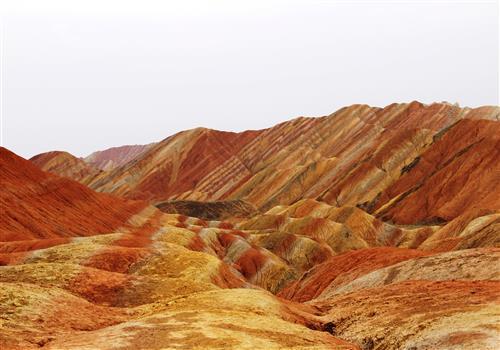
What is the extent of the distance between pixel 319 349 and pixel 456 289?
544 inches

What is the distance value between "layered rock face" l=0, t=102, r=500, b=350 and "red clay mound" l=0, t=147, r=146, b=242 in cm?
29

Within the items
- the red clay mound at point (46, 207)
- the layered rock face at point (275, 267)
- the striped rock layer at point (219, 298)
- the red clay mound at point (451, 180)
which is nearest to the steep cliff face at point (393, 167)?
the red clay mound at point (451, 180)

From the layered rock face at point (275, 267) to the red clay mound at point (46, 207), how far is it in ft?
0.94

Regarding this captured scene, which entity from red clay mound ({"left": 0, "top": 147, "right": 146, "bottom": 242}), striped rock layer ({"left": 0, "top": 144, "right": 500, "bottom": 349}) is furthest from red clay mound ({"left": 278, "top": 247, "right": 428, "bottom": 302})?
red clay mound ({"left": 0, "top": 147, "right": 146, "bottom": 242})

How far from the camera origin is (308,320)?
106 ft

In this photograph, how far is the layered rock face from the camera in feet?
79.9

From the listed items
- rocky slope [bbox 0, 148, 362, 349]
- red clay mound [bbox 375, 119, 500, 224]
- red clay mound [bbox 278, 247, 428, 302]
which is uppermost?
red clay mound [bbox 375, 119, 500, 224]

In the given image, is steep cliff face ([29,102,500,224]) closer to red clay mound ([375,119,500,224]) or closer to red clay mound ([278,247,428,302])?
red clay mound ([375,119,500,224])

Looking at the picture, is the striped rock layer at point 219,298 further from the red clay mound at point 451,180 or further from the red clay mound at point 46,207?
the red clay mound at point 451,180

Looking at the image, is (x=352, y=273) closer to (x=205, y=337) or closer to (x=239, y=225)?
(x=205, y=337)

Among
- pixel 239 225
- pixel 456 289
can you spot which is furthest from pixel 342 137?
pixel 456 289

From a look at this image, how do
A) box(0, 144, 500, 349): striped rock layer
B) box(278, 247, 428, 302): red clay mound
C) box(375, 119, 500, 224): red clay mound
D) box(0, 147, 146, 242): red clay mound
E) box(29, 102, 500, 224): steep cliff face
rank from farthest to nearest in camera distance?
1. box(29, 102, 500, 224): steep cliff face
2. box(375, 119, 500, 224): red clay mound
3. box(0, 147, 146, 242): red clay mound
4. box(278, 247, 428, 302): red clay mound
5. box(0, 144, 500, 349): striped rock layer

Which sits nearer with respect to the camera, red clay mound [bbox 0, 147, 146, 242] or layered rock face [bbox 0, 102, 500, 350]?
layered rock face [bbox 0, 102, 500, 350]

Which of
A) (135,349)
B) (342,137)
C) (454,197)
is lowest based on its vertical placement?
(135,349)
